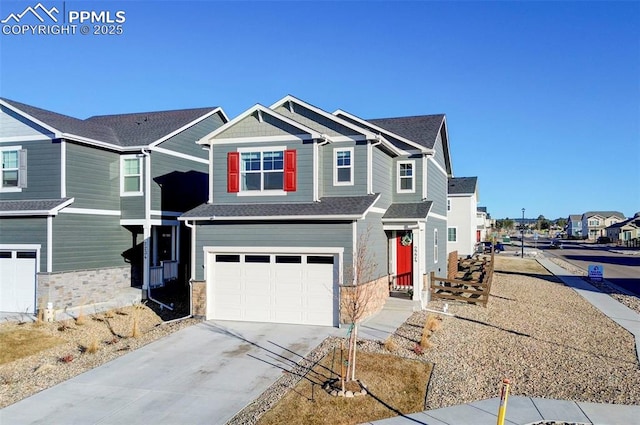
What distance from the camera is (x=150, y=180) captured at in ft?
70.6

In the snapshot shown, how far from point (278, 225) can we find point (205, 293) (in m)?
3.50

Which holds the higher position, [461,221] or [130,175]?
[130,175]

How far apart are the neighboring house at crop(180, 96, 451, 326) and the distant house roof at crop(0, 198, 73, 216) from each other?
207 inches

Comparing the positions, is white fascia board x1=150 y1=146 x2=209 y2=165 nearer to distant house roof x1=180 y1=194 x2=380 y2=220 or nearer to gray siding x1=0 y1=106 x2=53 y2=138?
gray siding x1=0 y1=106 x2=53 y2=138

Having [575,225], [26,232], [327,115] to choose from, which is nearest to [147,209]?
[26,232]

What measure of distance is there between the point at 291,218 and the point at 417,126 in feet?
32.4

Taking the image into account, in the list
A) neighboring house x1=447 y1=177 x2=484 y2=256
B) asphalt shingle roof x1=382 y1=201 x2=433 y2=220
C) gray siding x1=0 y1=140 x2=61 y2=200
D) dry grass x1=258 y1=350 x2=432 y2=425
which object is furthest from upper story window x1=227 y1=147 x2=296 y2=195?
neighboring house x1=447 y1=177 x2=484 y2=256

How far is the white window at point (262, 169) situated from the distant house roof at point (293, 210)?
0.71 meters

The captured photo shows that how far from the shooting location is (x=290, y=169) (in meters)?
17.2

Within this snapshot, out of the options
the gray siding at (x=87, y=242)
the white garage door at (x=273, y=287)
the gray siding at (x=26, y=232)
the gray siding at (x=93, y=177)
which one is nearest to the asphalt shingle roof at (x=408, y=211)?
the white garage door at (x=273, y=287)

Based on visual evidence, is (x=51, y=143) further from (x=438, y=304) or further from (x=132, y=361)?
(x=438, y=304)

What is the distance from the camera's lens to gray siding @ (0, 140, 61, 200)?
19.3 meters

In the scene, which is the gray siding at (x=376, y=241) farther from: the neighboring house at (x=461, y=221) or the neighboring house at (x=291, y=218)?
the neighboring house at (x=461, y=221)

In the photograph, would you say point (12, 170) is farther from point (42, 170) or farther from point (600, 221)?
point (600, 221)
